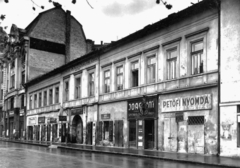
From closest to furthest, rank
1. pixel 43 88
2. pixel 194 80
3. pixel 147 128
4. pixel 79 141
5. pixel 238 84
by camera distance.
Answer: pixel 238 84 < pixel 194 80 < pixel 147 128 < pixel 79 141 < pixel 43 88

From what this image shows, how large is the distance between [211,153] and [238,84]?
3851 millimetres

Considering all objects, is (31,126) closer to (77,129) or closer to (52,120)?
(52,120)

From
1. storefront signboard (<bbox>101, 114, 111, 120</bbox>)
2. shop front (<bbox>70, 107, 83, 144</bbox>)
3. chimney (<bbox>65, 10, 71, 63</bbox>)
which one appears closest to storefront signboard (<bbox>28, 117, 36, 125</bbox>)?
chimney (<bbox>65, 10, 71, 63</bbox>)

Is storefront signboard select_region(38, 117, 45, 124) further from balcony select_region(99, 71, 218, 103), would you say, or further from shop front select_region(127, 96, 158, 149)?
shop front select_region(127, 96, 158, 149)

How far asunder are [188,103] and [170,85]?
6.66 ft

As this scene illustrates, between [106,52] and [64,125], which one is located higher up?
[106,52]

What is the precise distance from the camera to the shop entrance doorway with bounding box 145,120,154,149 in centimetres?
2289

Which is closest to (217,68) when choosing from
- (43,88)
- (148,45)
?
(148,45)

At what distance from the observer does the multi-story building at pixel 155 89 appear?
18.8 m

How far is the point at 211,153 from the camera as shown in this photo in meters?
17.9

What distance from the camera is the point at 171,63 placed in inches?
857

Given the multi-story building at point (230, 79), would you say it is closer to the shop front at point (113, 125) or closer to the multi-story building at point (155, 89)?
the multi-story building at point (155, 89)

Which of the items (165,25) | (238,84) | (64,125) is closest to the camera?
(238,84)

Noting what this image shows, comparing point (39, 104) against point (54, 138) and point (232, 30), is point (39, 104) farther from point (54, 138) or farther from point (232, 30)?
point (232, 30)
